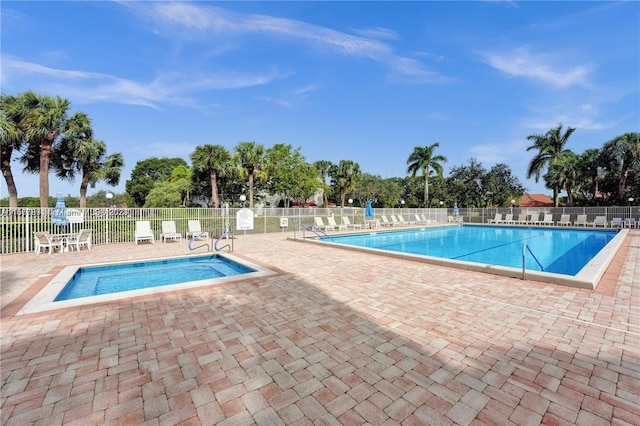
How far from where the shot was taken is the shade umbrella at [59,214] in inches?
431

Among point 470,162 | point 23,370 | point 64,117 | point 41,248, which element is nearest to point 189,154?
point 64,117

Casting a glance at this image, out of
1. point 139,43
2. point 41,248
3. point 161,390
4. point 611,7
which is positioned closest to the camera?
point 161,390

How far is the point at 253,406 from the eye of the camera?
216 centimetres

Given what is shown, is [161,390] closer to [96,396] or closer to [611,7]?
[96,396]

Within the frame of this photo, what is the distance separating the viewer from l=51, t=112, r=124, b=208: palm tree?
18.7m

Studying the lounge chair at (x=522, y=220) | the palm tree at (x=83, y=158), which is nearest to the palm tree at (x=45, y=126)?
the palm tree at (x=83, y=158)

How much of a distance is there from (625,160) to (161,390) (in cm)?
3798

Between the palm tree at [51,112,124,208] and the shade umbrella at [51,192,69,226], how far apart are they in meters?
10.0

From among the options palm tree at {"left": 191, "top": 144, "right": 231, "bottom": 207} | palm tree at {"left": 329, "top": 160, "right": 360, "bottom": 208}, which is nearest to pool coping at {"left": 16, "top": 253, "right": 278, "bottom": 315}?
palm tree at {"left": 191, "top": 144, "right": 231, "bottom": 207}

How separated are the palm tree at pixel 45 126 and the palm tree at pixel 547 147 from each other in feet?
124

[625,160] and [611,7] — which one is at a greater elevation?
[611,7]

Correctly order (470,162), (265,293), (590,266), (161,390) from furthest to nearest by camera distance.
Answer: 1. (470,162)
2. (590,266)
3. (265,293)
4. (161,390)

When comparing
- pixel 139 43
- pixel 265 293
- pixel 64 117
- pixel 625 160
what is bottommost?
pixel 265 293

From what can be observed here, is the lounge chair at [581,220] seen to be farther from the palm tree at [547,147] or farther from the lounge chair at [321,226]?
the lounge chair at [321,226]
